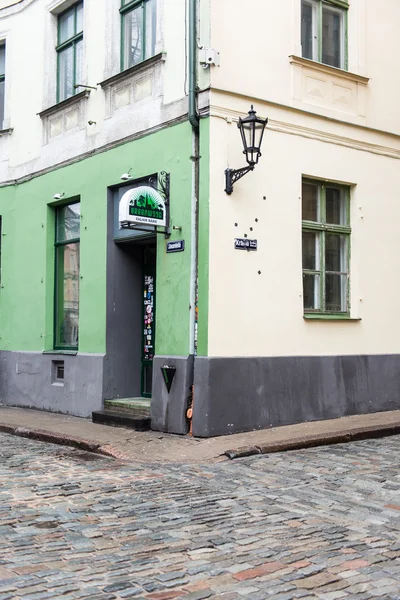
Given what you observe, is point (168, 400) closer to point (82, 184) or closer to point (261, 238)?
point (261, 238)

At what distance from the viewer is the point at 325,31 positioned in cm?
1143

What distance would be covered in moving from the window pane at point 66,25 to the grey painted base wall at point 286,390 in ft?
22.2

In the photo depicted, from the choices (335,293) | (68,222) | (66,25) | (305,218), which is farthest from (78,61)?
(335,293)

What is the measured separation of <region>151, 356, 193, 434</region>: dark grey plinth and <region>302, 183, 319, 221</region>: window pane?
9.44 feet

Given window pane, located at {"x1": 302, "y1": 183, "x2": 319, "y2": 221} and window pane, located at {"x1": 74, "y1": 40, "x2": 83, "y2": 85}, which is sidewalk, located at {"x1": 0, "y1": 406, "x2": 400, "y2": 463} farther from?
window pane, located at {"x1": 74, "y1": 40, "x2": 83, "y2": 85}

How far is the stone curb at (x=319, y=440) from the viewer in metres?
8.52

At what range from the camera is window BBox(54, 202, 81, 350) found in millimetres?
12812

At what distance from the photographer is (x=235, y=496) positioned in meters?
6.61

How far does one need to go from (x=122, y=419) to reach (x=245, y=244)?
9.71 feet

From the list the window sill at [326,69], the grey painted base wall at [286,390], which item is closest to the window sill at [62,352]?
the grey painted base wall at [286,390]

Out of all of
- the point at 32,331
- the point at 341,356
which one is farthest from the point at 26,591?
the point at 32,331

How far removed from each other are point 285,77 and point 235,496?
20.8 feet

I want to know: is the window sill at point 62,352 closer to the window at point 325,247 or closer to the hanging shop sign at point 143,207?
the hanging shop sign at point 143,207

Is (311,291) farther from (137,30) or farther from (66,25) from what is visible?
(66,25)
